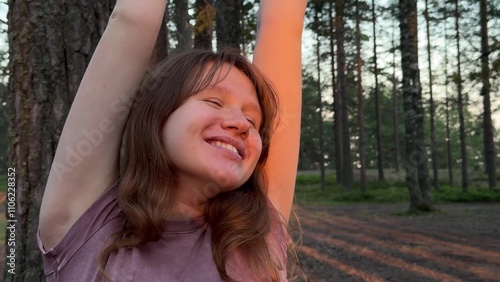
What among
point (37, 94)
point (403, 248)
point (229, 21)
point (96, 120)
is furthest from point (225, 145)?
point (403, 248)

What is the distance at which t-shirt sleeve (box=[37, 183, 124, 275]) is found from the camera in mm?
1021

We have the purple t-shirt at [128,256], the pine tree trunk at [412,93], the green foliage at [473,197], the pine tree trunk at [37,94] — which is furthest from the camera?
the green foliage at [473,197]

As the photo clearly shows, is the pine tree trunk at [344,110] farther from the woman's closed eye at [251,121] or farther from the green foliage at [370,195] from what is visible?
the woman's closed eye at [251,121]

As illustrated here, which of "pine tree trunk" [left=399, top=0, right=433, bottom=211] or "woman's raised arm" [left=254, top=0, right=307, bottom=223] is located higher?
"pine tree trunk" [left=399, top=0, right=433, bottom=211]

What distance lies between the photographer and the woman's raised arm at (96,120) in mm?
1047

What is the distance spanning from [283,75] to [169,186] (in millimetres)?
481

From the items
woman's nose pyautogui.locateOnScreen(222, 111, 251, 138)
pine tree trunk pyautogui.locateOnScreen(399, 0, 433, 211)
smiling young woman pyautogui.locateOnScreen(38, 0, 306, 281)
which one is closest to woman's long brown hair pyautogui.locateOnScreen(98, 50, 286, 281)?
smiling young woman pyautogui.locateOnScreen(38, 0, 306, 281)

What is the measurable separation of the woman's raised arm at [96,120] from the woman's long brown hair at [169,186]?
0.05m

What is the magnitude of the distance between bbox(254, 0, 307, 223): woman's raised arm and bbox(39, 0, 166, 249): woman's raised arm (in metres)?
0.39

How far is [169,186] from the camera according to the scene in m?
1.09
